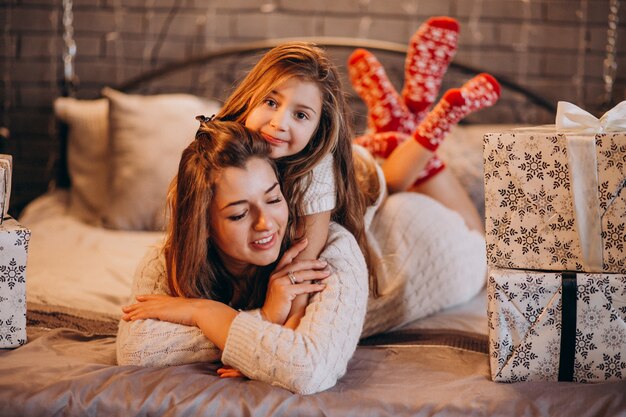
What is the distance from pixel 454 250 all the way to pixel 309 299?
0.61 metres

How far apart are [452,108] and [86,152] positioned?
149cm

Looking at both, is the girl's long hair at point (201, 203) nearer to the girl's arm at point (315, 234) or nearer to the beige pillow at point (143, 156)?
the girl's arm at point (315, 234)

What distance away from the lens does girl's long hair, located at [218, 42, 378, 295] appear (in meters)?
1.66

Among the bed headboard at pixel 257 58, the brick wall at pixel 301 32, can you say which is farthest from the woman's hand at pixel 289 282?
the brick wall at pixel 301 32

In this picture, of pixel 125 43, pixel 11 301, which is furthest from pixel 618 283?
pixel 125 43

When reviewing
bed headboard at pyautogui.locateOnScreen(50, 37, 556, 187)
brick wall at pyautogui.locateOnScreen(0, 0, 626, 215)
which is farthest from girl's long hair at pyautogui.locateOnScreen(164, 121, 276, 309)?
brick wall at pyautogui.locateOnScreen(0, 0, 626, 215)

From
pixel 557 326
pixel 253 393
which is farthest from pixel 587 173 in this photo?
pixel 253 393

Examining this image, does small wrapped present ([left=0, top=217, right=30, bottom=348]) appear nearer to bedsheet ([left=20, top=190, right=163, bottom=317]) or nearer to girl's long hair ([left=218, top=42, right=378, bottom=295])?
bedsheet ([left=20, top=190, right=163, bottom=317])

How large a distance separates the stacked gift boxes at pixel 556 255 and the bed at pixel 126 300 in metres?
0.06

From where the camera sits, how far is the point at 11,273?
5.05 ft

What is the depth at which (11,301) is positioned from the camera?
1.55 meters

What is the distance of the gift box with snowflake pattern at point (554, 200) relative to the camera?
143 cm

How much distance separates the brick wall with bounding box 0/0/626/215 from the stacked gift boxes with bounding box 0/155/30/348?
153 cm

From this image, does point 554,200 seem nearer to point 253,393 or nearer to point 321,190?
point 321,190
